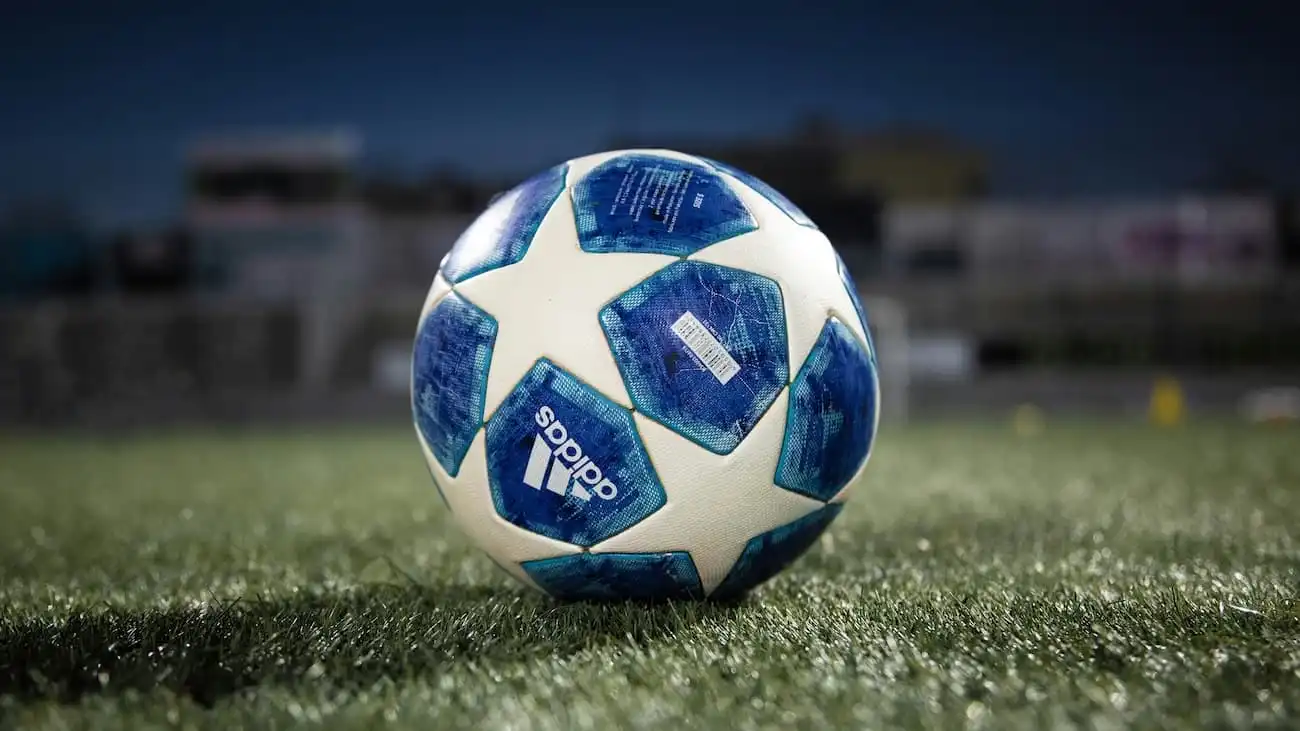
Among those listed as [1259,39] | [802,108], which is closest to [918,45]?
[802,108]

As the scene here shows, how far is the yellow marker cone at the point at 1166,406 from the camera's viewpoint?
46.8 feet

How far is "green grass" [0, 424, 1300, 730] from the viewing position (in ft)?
A: 6.05

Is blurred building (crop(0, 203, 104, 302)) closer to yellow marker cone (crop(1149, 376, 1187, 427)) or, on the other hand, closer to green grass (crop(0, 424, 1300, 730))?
yellow marker cone (crop(1149, 376, 1187, 427))

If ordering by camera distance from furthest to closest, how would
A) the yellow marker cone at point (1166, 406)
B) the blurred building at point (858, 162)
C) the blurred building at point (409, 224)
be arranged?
the blurred building at point (858, 162) → the blurred building at point (409, 224) → the yellow marker cone at point (1166, 406)

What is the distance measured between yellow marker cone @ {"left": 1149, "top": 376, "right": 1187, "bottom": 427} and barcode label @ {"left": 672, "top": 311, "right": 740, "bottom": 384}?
12133 mm

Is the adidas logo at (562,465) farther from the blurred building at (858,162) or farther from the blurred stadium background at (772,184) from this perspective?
the blurred building at (858,162)

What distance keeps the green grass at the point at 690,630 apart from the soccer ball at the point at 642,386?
0.61 ft

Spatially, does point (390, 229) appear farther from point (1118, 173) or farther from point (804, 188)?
point (1118, 173)

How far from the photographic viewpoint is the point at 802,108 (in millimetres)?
29797

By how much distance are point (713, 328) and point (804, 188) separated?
24.6m

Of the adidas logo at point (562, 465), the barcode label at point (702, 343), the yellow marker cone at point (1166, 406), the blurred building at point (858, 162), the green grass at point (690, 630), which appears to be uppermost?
the barcode label at point (702, 343)

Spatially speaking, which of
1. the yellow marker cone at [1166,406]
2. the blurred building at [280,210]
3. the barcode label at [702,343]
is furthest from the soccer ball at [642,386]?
the blurred building at [280,210]

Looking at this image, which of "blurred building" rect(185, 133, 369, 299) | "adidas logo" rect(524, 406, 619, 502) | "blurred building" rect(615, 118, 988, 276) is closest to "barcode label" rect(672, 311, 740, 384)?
"adidas logo" rect(524, 406, 619, 502)

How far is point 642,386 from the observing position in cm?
240
